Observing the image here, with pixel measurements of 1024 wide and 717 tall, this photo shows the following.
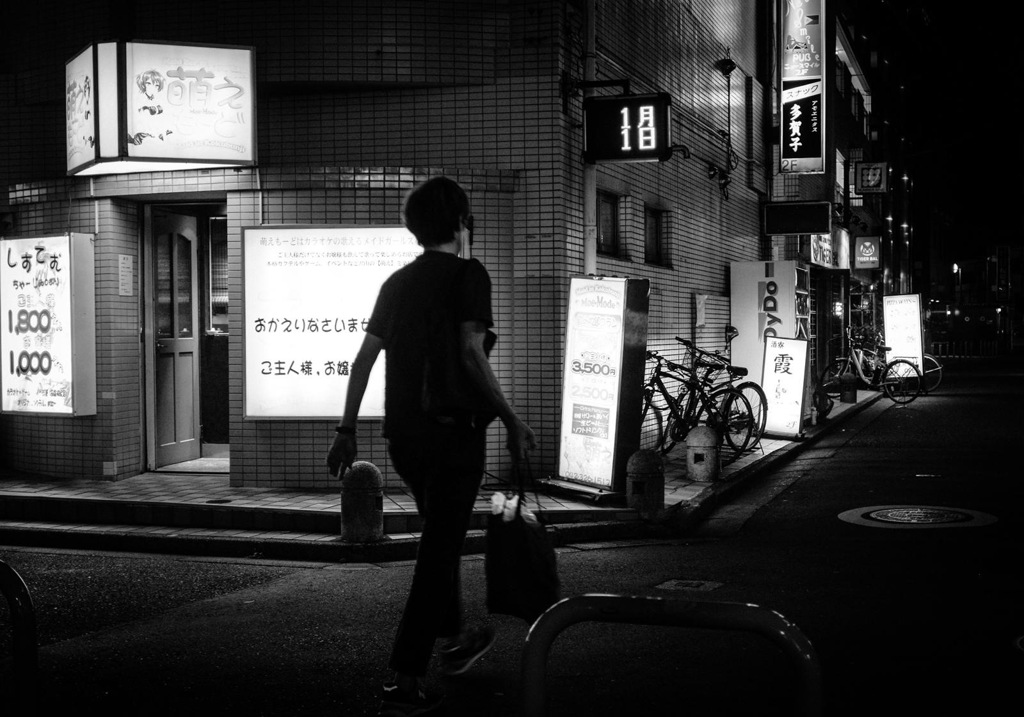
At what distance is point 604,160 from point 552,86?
88 cm

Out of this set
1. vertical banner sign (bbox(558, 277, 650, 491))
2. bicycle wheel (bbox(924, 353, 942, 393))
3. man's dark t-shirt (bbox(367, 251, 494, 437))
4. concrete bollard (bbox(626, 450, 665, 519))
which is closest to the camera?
man's dark t-shirt (bbox(367, 251, 494, 437))

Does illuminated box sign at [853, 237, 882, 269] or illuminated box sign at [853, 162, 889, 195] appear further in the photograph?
illuminated box sign at [853, 237, 882, 269]

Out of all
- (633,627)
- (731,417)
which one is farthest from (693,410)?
(633,627)

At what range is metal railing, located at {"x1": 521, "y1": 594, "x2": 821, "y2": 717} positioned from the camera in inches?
106

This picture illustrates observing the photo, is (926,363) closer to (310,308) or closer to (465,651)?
(310,308)

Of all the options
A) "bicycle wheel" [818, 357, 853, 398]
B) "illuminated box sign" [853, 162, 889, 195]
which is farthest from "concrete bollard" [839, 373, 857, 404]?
"illuminated box sign" [853, 162, 889, 195]

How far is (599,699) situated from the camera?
4367 millimetres

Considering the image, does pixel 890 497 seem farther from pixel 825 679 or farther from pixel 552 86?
pixel 825 679

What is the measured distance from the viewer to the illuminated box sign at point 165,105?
29.0 feet

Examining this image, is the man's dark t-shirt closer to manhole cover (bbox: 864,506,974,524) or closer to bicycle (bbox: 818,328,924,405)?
manhole cover (bbox: 864,506,974,524)

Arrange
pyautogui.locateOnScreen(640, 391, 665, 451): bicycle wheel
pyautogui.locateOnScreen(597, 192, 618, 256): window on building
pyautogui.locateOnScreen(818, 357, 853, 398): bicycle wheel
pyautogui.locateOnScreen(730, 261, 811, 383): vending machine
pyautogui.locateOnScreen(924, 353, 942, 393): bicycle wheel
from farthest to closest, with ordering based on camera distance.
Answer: pyautogui.locateOnScreen(924, 353, 942, 393): bicycle wheel < pyautogui.locateOnScreen(818, 357, 853, 398): bicycle wheel < pyautogui.locateOnScreen(730, 261, 811, 383): vending machine < pyautogui.locateOnScreen(597, 192, 618, 256): window on building < pyautogui.locateOnScreen(640, 391, 665, 451): bicycle wheel

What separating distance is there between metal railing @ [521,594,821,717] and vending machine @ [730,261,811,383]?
14.3 metres

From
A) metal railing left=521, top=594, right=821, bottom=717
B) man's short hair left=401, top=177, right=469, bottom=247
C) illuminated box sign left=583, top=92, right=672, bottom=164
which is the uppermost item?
illuminated box sign left=583, top=92, right=672, bottom=164

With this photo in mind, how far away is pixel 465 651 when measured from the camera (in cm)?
449
